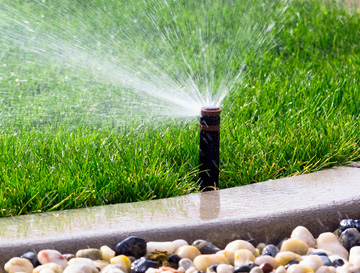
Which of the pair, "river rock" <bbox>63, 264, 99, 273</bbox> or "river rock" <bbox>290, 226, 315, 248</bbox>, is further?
"river rock" <bbox>290, 226, 315, 248</bbox>

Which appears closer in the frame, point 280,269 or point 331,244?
point 280,269

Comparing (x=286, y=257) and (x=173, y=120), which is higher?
(x=173, y=120)

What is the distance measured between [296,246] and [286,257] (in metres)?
0.11

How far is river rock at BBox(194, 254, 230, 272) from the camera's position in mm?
2389

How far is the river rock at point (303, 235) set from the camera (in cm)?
264

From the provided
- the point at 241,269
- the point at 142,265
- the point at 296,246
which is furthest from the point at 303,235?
the point at 142,265

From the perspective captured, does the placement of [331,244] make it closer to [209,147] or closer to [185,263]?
[185,263]

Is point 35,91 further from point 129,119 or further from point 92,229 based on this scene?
point 92,229

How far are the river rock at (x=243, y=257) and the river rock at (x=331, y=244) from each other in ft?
1.33

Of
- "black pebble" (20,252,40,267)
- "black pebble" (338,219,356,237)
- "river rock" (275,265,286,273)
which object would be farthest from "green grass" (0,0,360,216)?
"river rock" (275,265,286,273)

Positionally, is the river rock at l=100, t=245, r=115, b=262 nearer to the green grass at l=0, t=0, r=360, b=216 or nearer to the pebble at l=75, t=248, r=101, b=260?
the pebble at l=75, t=248, r=101, b=260

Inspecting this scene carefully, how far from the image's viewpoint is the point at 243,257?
2.43 metres

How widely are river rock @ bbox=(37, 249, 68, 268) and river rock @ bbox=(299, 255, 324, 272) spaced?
A: 3.10ft

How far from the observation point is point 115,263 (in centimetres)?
239
